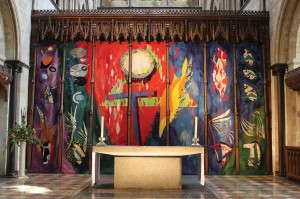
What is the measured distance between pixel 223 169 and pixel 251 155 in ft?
2.86

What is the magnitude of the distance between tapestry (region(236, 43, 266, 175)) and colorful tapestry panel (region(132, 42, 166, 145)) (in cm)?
220

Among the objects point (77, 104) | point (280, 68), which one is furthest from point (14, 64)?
point (280, 68)

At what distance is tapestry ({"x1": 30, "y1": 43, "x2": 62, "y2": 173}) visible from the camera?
11453 mm

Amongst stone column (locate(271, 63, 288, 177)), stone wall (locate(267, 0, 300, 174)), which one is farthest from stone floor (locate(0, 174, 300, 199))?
stone wall (locate(267, 0, 300, 174))

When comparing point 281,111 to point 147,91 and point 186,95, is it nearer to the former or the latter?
point 186,95

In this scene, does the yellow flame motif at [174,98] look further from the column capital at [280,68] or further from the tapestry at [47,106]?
the tapestry at [47,106]

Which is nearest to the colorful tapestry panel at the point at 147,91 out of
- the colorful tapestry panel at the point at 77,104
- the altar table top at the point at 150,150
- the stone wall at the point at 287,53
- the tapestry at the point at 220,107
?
the colorful tapestry panel at the point at 77,104

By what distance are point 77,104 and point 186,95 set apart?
3.12 meters

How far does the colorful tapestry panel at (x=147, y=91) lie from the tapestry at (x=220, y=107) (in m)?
1.34

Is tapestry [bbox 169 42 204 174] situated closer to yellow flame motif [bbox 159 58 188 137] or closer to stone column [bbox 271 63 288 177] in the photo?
yellow flame motif [bbox 159 58 188 137]

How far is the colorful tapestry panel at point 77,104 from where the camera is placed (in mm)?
11492

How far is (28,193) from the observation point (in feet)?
24.3

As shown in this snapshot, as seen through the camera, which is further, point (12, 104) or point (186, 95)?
point (186, 95)

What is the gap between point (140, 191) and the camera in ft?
26.0
